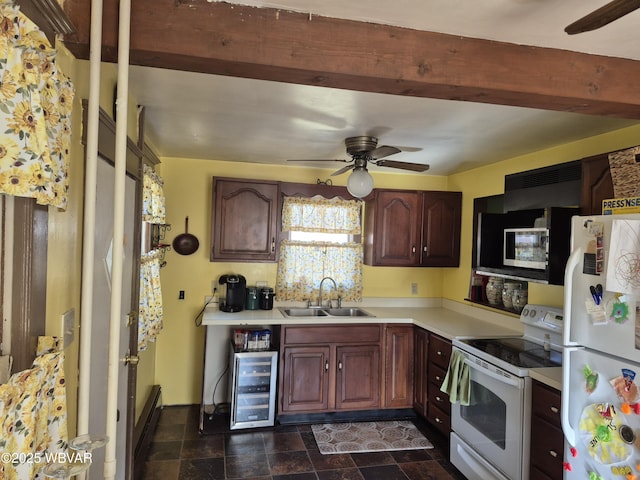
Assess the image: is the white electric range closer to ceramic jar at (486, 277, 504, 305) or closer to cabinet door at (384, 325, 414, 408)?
ceramic jar at (486, 277, 504, 305)

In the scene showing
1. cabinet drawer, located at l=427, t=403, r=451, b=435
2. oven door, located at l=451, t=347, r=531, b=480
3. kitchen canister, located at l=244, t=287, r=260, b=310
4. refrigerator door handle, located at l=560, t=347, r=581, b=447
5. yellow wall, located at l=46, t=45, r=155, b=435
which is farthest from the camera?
kitchen canister, located at l=244, t=287, r=260, b=310

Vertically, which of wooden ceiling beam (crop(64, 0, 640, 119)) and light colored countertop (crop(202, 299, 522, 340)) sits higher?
wooden ceiling beam (crop(64, 0, 640, 119))

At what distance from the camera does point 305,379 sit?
3.54m

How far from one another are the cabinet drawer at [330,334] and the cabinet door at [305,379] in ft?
0.22

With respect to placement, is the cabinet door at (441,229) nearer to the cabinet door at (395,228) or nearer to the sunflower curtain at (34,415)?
the cabinet door at (395,228)

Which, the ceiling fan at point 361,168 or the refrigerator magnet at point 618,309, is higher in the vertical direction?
the ceiling fan at point 361,168

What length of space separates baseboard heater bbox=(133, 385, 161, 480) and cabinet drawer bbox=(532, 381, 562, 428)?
2449mm

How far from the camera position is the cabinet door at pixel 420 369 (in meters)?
3.59

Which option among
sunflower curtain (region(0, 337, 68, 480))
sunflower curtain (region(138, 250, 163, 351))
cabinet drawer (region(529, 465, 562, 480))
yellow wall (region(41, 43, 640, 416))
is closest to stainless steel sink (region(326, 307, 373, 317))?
yellow wall (region(41, 43, 640, 416))

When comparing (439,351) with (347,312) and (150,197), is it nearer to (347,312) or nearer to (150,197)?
(347,312)

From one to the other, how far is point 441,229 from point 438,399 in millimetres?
1567

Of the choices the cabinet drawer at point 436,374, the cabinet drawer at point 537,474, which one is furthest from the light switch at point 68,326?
the cabinet drawer at point 436,374

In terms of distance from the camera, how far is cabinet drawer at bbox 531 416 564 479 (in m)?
2.10

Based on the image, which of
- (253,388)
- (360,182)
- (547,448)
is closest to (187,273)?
(253,388)
